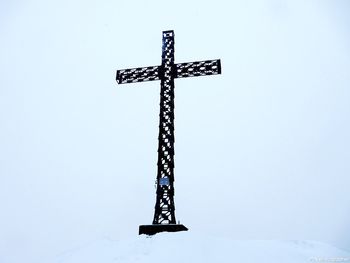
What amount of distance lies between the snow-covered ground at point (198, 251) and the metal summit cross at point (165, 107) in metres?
1.15

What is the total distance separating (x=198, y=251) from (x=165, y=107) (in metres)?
5.82

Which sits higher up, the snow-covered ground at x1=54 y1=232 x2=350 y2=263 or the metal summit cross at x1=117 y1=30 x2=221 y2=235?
the metal summit cross at x1=117 y1=30 x2=221 y2=235

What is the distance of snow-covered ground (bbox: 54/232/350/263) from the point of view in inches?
279

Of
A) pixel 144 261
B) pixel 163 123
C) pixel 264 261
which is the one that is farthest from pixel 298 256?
pixel 163 123

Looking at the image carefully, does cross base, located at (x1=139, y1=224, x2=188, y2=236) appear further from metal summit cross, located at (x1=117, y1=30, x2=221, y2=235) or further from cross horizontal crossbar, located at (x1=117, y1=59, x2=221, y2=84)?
cross horizontal crossbar, located at (x1=117, y1=59, x2=221, y2=84)

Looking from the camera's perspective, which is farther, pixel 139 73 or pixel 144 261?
pixel 139 73

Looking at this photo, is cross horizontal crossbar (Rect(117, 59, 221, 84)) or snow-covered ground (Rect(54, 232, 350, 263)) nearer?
snow-covered ground (Rect(54, 232, 350, 263))

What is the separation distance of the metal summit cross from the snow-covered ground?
1.15m

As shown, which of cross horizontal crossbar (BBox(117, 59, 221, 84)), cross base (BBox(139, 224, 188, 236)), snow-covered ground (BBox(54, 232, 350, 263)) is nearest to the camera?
snow-covered ground (BBox(54, 232, 350, 263))

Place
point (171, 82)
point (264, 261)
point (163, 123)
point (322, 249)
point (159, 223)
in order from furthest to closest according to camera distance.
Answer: point (171, 82) < point (163, 123) < point (159, 223) < point (322, 249) < point (264, 261)

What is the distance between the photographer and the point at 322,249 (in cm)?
769

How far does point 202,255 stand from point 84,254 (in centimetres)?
311

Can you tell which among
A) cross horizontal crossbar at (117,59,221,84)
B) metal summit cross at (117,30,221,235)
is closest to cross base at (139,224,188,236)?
metal summit cross at (117,30,221,235)

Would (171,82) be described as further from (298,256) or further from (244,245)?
(298,256)
